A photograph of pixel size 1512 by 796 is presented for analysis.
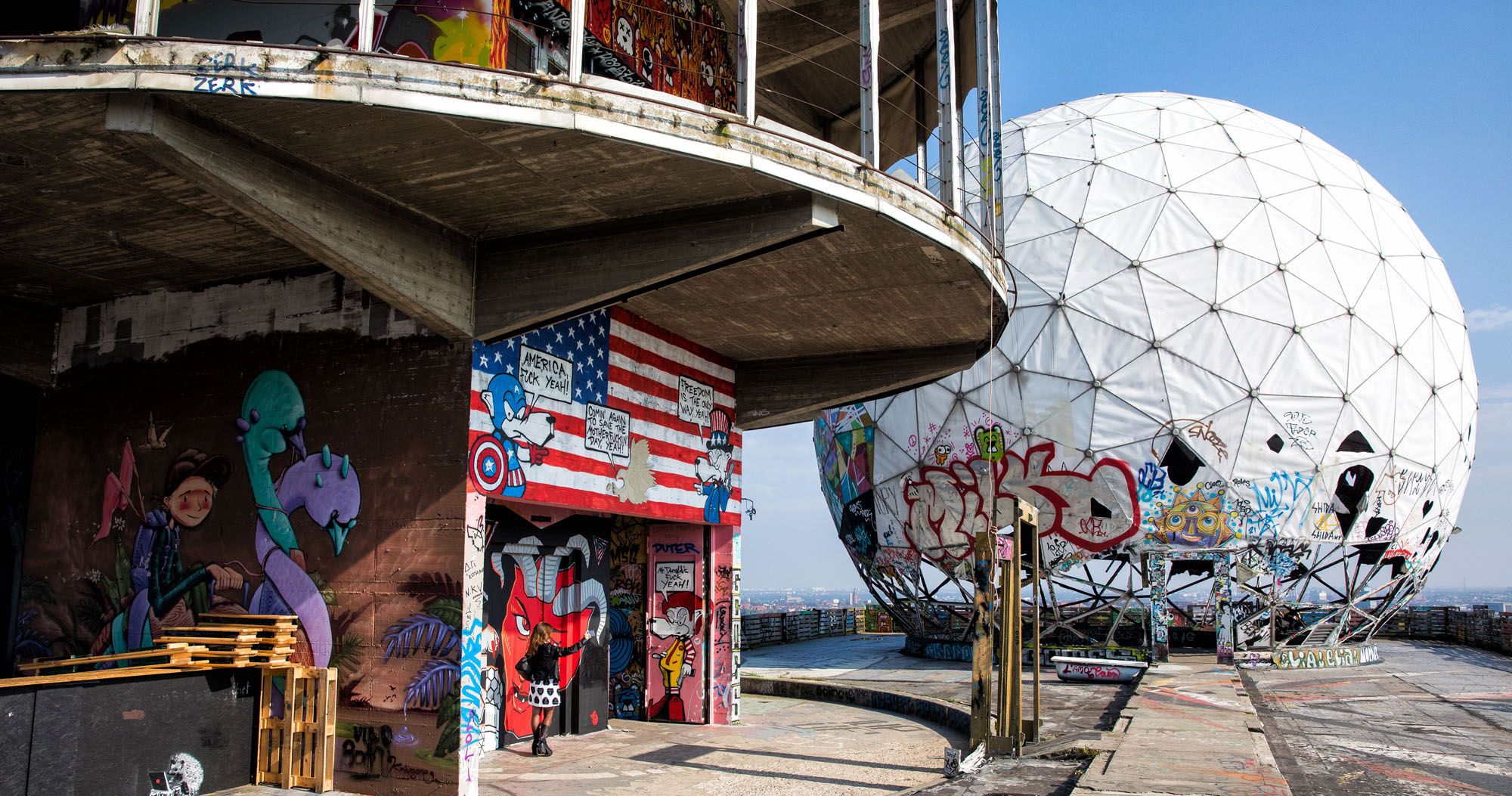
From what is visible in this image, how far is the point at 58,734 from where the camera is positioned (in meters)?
8.73

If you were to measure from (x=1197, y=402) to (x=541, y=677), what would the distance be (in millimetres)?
15821

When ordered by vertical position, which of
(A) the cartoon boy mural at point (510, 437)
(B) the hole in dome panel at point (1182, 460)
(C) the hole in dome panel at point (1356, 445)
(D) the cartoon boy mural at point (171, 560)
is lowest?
(D) the cartoon boy mural at point (171, 560)

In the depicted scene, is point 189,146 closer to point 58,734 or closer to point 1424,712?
point 58,734

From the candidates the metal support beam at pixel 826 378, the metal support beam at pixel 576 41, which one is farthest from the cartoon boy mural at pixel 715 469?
the metal support beam at pixel 576 41

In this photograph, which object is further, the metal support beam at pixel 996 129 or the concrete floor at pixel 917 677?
the concrete floor at pixel 917 677

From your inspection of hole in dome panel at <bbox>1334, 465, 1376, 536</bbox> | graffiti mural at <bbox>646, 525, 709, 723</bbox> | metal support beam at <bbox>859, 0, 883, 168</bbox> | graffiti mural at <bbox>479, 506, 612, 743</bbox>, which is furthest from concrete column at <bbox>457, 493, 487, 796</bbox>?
hole in dome panel at <bbox>1334, 465, 1376, 536</bbox>

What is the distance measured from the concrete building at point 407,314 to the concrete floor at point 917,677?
16.5 feet

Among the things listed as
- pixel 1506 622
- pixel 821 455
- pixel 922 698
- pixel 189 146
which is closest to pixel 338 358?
pixel 189 146

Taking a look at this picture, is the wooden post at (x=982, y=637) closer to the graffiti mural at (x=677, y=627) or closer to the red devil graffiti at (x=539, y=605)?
the graffiti mural at (x=677, y=627)

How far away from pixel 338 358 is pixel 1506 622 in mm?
32874

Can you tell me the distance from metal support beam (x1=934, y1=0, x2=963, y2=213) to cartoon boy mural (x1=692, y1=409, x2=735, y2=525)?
5.54 meters

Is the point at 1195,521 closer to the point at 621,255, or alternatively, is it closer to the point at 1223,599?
the point at 1223,599

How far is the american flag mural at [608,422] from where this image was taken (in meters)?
11.3

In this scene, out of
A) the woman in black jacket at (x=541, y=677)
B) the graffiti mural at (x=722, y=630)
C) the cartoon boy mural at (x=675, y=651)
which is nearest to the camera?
the woman in black jacket at (x=541, y=677)
